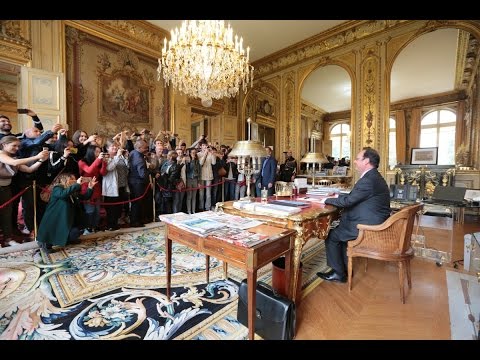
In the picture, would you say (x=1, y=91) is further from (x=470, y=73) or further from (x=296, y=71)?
(x=470, y=73)

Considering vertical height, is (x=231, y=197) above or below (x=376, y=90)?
below

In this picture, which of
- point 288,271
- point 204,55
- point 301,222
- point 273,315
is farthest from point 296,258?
point 204,55

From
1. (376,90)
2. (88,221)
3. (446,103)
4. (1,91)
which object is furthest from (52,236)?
(446,103)

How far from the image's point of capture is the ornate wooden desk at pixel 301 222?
199cm

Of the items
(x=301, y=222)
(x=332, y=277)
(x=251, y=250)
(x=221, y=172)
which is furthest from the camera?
(x=221, y=172)

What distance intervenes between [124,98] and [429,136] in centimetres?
1272

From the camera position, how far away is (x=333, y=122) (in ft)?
44.0

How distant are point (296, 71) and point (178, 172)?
6345 mm

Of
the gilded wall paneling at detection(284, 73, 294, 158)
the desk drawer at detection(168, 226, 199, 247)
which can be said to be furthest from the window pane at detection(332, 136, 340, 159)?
the desk drawer at detection(168, 226, 199, 247)

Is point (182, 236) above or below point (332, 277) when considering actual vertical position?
above

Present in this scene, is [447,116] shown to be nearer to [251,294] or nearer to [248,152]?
[248,152]

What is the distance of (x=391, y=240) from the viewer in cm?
241

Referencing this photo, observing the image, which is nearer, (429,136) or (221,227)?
(221,227)

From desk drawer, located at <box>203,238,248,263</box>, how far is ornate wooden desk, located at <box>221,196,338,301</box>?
64 cm
